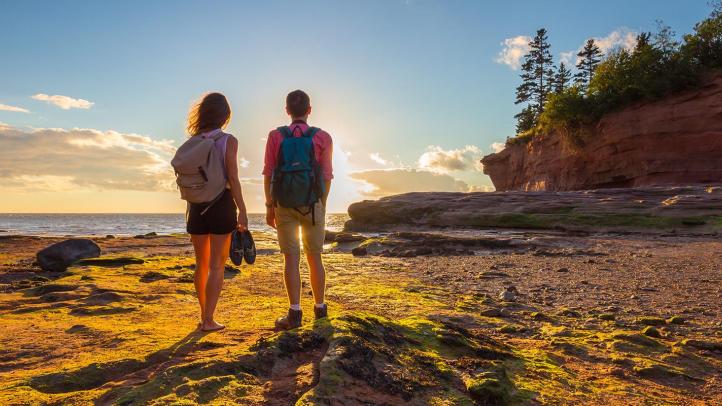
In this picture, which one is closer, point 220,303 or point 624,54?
point 220,303

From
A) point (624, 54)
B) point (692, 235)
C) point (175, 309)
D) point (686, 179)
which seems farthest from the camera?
point (624, 54)

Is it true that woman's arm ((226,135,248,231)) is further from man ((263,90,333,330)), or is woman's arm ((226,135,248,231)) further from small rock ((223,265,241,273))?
small rock ((223,265,241,273))

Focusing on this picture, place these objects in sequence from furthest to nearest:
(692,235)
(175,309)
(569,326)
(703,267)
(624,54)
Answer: (624,54) < (692,235) < (703,267) < (175,309) < (569,326)

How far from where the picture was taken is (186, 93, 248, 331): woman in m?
4.03

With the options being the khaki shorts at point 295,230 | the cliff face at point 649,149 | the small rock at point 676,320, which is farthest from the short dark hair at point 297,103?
the cliff face at point 649,149

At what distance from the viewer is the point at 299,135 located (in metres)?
4.16

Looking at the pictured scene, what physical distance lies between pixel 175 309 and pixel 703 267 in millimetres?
9656

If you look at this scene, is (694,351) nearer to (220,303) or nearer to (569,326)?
(569,326)

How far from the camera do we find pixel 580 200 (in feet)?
74.7

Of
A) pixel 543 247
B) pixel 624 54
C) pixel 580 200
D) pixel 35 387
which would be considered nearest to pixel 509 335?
pixel 35 387

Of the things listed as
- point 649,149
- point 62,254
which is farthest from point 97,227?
point 649,149

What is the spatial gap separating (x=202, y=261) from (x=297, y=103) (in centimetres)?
181

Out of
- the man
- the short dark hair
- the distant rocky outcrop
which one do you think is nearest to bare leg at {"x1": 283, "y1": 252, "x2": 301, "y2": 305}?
the man

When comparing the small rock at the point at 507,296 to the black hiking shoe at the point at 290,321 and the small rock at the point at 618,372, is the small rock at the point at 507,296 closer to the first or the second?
the small rock at the point at 618,372
